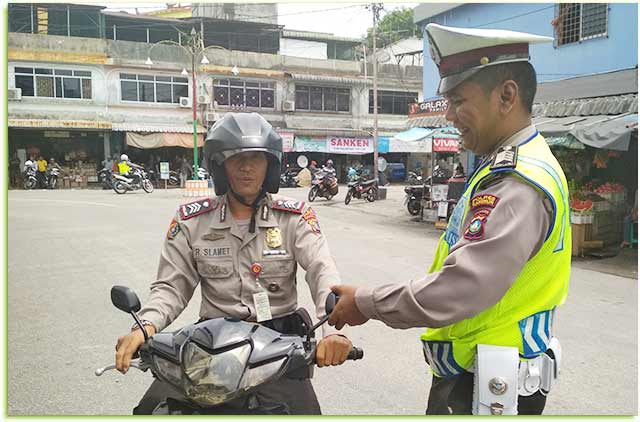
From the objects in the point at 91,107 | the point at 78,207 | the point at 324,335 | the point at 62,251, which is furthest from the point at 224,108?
the point at 324,335

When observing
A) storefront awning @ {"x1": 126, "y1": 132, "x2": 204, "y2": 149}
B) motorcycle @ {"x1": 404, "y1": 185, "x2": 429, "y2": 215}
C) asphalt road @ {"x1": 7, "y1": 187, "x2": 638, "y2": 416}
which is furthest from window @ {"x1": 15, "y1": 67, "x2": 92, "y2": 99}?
motorcycle @ {"x1": 404, "y1": 185, "x2": 429, "y2": 215}

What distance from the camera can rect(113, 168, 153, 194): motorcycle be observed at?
18969 millimetres

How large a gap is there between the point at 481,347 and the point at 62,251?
24.3 feet

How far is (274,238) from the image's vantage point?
2086 mm

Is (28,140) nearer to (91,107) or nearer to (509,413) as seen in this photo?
(91,107)

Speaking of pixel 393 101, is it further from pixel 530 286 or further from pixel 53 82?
pixel 530 286

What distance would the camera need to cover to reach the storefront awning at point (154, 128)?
2359cm

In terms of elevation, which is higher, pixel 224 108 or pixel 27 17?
pixel 27 17

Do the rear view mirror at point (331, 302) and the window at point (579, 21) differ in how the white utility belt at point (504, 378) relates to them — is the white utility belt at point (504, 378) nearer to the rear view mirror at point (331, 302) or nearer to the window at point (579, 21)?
the rear view mirror at point (331, 302)

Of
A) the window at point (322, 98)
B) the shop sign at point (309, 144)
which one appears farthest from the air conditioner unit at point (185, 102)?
the window at point (322, 98)

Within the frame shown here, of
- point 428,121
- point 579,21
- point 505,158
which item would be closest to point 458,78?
point 505,158

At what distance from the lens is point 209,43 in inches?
1025

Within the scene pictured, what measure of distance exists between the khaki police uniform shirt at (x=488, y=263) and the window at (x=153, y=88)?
24.9 m

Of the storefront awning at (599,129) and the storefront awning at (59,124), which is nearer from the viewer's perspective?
the storefront awning at (599,129)
